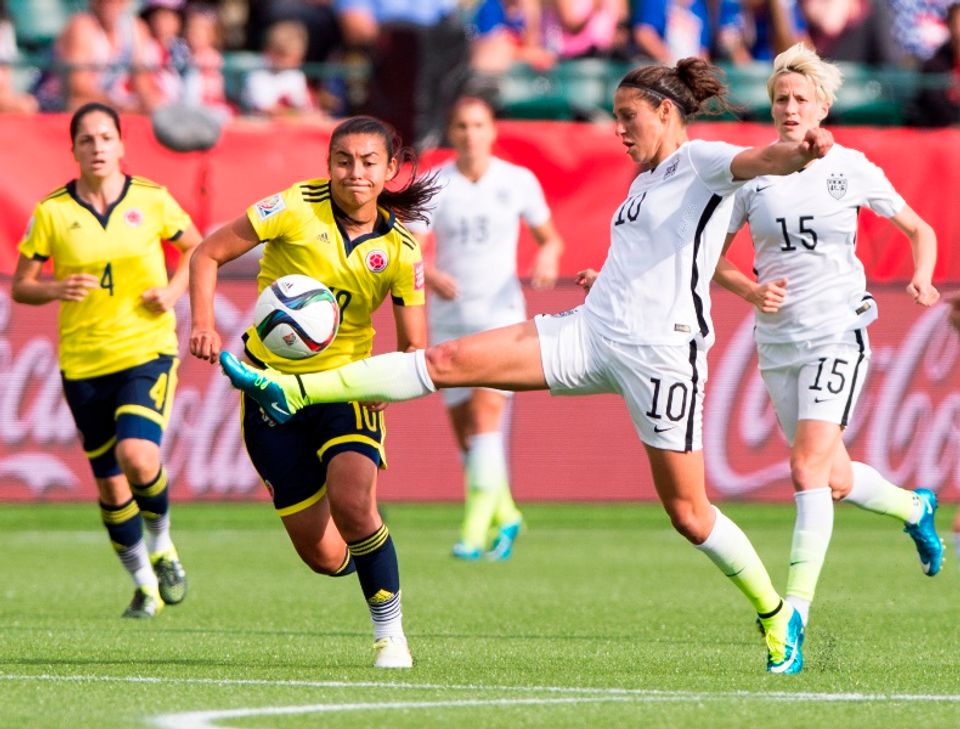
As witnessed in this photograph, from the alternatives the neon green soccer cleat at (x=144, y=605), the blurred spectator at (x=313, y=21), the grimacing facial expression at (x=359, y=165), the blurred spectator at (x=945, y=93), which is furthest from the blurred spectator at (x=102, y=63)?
the grimacing facial expression at (x=359, y=165)

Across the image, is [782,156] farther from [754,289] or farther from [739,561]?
[754,289]

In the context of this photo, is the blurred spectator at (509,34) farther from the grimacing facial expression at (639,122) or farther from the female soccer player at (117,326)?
the grimacing facial expression at (639,122)

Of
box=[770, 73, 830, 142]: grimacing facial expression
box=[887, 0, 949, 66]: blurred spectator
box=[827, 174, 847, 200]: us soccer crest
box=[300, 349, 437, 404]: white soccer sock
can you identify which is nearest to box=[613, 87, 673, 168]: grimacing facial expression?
box=[300, 349, 437, 404]: white soccer sock

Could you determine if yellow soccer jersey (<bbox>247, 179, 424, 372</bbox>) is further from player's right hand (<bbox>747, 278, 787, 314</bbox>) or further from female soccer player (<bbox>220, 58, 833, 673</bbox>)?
player's right hand (<bbox>747, 278, 787, 314</bbox>)

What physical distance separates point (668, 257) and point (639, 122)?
504 mm

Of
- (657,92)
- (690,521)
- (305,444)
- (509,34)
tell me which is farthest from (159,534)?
(509,34)

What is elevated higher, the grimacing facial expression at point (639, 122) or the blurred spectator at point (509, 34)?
the grimacing facial expression at point (639, 122)

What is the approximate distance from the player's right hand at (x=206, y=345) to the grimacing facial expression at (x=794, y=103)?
2681mm

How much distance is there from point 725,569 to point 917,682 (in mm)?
789

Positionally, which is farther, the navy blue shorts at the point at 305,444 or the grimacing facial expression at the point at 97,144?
the grimacing facial expression at the point at 97,144

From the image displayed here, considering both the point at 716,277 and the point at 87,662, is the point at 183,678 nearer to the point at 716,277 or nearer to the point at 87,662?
the point at 87,662

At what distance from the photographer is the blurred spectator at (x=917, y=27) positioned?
18219 mm

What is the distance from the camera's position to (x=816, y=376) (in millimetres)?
8258

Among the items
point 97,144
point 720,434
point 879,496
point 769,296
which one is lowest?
point 720,434
